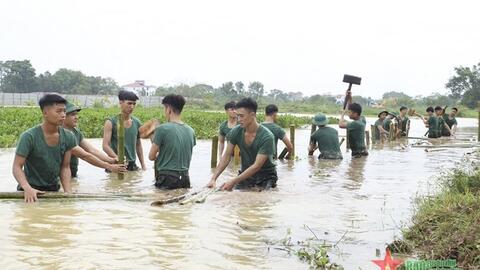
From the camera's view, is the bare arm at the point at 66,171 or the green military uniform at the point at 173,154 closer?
the bare arm at the point at 66,171

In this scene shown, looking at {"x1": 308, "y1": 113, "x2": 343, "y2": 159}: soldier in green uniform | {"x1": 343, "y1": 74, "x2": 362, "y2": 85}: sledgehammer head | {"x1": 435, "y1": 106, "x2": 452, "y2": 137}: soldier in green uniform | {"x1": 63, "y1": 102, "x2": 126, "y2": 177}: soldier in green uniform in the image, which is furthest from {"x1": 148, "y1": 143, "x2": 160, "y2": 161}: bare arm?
{"x1": 435, "y1": 106, "x2": 452, "y2": 137}: soldier in green uniform

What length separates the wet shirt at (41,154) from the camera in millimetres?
6145

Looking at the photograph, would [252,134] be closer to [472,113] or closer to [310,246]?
[310,246]

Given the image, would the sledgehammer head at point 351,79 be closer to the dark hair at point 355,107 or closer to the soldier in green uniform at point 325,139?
the dark hair at point 355,107

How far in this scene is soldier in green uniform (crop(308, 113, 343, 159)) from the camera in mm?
12473

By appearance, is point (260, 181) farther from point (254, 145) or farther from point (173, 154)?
point (173, 154)

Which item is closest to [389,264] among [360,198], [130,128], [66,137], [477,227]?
[477,227]

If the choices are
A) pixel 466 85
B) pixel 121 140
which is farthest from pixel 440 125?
pixel 466 85

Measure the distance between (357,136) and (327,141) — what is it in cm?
134

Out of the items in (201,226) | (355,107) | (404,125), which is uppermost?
(355,107)

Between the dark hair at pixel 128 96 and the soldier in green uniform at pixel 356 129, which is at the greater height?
the dark hair at pixel 128 96

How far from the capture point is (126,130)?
9211 mm

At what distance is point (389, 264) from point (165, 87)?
8221 centimetres

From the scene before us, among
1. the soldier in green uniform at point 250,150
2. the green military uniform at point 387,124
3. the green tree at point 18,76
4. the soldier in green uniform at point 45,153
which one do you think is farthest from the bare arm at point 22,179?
the green tree at point 18,76
